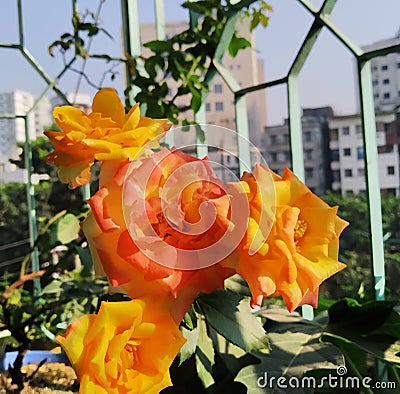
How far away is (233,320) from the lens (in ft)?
1.19

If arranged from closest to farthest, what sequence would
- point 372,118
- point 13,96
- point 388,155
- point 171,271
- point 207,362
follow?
1. point 171,271
2. point 207,362
3. point 372,118
4. point 388,155
5. point 13,96

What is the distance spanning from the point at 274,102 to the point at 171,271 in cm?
47

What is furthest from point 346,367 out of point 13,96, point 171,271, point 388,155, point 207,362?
point 13,96

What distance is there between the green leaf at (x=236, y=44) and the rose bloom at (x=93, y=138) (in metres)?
0.42

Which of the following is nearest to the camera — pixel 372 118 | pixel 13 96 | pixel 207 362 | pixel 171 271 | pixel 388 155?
pixel 171 271

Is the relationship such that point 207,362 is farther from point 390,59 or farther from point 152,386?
point 390,59

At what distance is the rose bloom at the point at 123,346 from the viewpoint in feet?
0.93

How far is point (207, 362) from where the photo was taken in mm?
402

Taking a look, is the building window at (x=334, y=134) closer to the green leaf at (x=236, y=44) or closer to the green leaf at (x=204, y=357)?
the green leaf at (x=236, y=44)

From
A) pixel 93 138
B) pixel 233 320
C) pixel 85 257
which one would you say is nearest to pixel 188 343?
pixel 233 320

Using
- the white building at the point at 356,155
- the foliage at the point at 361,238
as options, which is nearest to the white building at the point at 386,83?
the white building at the point at 356,155

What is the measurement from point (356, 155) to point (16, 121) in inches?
31.5

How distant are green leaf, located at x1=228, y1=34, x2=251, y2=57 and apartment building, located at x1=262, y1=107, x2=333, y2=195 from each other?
111 millimetres

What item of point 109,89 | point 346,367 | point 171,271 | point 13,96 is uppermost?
point 13,96
